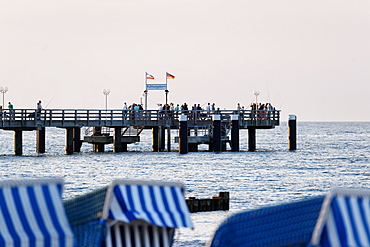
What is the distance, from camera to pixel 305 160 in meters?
54.7

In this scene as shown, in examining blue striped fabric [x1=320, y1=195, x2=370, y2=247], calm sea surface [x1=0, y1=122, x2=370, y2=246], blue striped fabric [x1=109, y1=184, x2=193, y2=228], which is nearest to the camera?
blue striped fabric [x1=320, y1=195, x2=370, y2=247]

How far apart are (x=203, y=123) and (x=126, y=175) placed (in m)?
12.6

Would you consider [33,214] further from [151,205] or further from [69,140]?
[69,140]

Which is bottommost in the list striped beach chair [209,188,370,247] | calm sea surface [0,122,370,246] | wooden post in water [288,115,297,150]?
calm sea surface [0,122,370,246]

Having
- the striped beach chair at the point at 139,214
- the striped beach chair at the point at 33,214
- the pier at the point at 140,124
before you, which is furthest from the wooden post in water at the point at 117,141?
the striped beach chair at the point at 33,214

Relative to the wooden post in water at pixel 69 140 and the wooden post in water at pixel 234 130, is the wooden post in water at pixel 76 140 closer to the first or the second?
the wooden post in water at pixel 69 140

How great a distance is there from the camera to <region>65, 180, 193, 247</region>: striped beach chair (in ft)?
33.6

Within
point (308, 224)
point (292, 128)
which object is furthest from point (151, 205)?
point (292, 128)

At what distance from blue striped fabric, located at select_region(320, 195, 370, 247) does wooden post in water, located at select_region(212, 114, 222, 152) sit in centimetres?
4082

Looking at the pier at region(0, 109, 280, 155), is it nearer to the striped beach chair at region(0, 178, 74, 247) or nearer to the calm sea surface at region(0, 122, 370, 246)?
the calm sea surface at region(0, 122, 370, 246)

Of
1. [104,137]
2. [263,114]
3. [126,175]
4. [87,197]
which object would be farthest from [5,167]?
[87,197]

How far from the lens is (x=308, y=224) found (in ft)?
31.4

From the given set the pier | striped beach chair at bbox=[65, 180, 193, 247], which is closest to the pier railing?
the pier

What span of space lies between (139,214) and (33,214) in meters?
1.25
